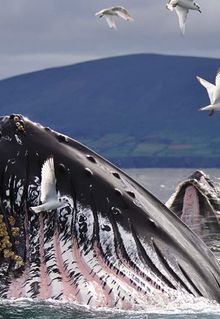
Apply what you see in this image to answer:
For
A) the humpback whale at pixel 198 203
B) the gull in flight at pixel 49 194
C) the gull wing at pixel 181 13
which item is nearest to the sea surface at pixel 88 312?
the gull in flight at pixel 49 194

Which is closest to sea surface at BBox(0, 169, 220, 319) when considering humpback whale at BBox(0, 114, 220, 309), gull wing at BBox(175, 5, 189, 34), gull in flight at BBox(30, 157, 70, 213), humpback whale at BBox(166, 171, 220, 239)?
humpback whale at BBox(0, 114, 220, 309)

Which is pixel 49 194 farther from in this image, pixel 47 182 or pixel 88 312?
pixel 88 312

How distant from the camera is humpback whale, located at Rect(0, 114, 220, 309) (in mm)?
9414

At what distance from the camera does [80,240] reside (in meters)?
9.63

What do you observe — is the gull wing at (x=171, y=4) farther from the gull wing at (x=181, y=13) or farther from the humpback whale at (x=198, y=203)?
the humpback whale at (x=198, y=203)

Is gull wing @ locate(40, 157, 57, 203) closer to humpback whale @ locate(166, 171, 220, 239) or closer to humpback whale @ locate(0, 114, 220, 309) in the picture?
humpback whale @ locate(0, 114, 220, 309)

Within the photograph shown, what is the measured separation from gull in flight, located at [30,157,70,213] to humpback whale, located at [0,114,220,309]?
7 cm

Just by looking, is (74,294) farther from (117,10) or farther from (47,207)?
(117,10)

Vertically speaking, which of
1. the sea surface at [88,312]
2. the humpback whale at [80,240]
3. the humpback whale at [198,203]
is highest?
the humpback whale at [198,203]

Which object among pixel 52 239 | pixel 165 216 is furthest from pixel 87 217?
pixel 165 216

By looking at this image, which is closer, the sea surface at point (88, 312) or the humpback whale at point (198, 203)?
the sea surface at point (88, 312)

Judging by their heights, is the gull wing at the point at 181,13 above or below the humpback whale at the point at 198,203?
above

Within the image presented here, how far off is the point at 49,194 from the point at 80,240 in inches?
21.0

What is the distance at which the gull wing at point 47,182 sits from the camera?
9.44 metres
